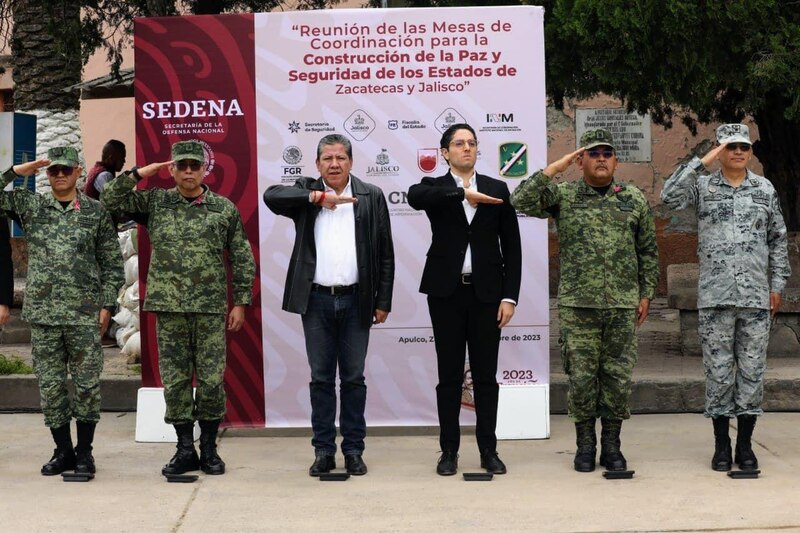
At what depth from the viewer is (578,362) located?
22.0 ft

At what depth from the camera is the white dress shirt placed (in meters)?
6.70

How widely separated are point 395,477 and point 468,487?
0.46m

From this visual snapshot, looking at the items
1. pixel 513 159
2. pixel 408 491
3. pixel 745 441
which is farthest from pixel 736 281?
pixel 408 491

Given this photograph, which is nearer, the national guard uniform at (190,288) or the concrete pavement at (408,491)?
the concrete pavement at (408,491)

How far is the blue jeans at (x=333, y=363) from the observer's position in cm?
673

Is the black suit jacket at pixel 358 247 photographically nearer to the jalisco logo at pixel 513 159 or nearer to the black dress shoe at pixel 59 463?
the jalisco logo at pixel 513 159

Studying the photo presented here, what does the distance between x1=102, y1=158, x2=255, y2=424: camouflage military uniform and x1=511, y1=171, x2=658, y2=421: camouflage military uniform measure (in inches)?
63.1

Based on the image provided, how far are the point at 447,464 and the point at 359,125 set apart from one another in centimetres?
212

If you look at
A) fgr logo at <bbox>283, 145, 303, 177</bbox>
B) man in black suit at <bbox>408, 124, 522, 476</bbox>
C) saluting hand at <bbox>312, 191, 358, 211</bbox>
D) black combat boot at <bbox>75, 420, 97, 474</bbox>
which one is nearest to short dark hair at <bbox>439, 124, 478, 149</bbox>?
man in black suit at <bbox>408, 124, 522, 476</bbox>

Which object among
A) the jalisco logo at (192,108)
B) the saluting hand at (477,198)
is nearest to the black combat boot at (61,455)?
the jalisco logo at (192,108)

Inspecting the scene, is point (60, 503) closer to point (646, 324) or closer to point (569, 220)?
point (569, 220)

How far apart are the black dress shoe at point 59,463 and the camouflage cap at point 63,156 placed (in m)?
1.57

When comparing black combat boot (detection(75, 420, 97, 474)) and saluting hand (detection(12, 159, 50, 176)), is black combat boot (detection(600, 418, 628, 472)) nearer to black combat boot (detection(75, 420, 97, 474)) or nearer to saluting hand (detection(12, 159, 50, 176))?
black combat boot (detection(75, 420, 97, 474))

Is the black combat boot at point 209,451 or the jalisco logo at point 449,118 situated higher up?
the jalisco logo at point 449,118
